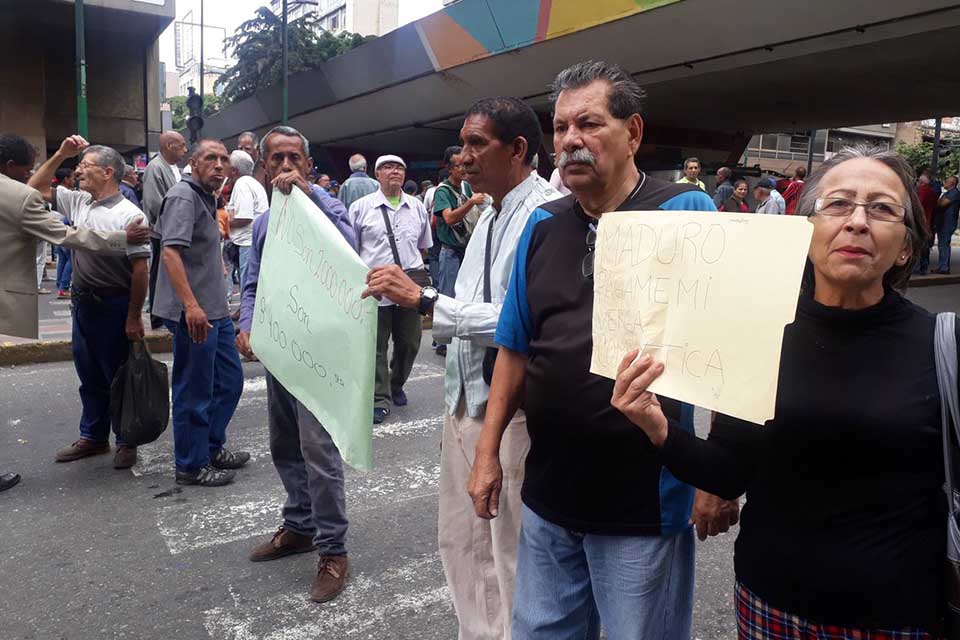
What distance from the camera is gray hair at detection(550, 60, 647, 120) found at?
1.84 metres

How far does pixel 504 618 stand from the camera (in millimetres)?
2404

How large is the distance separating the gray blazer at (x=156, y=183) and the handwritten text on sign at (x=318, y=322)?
4352 mm

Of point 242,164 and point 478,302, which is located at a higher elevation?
point 242,164

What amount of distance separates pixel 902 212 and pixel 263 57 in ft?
158

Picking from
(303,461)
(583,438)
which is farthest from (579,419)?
(303,461)

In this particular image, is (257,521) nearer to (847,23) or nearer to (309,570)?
(309,570)

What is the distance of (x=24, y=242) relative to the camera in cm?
403

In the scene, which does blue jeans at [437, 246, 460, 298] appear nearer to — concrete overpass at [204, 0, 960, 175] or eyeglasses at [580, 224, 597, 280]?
eyeglasses at [580, 224, 597, 280]

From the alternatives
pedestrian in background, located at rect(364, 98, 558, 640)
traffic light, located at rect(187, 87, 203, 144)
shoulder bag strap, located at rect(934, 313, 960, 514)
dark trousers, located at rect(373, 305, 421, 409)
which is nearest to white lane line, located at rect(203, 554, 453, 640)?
pedestrian in background, located at rect(364, 98, 558, 640)

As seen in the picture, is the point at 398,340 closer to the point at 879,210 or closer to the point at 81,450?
the point at 81,450

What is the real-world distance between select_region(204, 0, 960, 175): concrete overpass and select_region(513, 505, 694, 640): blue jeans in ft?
38.1

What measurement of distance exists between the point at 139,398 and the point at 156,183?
3232mm

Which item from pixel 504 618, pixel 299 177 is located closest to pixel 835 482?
pixel 504 618

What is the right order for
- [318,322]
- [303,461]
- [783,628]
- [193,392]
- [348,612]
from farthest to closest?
[193,392], [303,461], [348,612], [318,322], [783,628]
